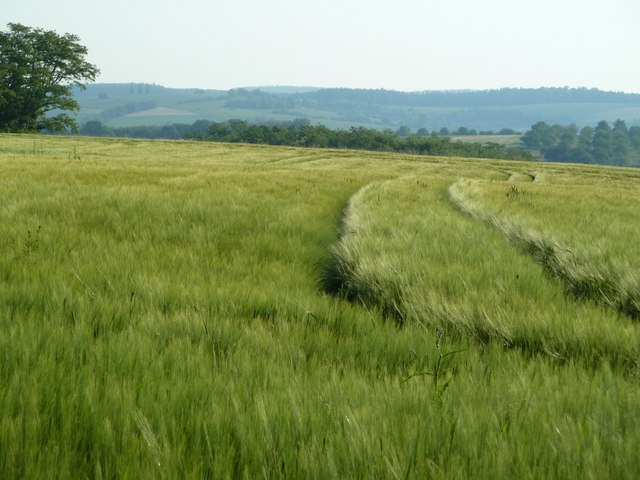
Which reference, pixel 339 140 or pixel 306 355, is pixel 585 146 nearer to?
pixel 339 140

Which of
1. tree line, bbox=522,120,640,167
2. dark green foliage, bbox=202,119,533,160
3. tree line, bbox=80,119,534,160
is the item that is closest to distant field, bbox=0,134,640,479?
tree line, bbox=80,119,534,160

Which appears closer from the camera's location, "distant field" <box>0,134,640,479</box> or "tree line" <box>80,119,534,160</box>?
"distant field" <box>0,134,640,479</box>

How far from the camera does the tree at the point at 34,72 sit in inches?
2452

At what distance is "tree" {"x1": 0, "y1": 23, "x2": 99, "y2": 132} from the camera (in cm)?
6228

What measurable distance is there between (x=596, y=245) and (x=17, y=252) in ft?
18.1

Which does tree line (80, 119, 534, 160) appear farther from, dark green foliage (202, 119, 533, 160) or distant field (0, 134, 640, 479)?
distant field (0, 134, 640, 479)

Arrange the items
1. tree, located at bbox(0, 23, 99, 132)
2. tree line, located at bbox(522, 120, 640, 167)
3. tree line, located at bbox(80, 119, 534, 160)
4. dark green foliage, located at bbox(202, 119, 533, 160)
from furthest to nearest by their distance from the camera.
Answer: tree line, located at bbox(522, 120, 640, 167), tree line, located at bbox(80, 119, 534, 160), dark green foliage, located at bbox(202, 119, 533, 160), tree, located at bbox(0, 23, 99, 132)

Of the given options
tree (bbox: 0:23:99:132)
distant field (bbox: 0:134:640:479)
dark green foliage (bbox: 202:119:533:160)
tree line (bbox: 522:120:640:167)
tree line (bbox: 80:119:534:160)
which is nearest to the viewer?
distant field (bbox: 0:134:640:479)

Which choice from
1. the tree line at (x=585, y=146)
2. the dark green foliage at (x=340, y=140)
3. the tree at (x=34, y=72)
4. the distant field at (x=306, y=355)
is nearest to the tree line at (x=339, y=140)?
the dark green foliage at (x=340, y=140)

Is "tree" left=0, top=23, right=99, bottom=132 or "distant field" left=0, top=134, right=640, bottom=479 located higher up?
"tree" left=0, top=23, right=99, bottom=132

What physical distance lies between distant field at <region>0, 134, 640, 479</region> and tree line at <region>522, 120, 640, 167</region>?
197 metres

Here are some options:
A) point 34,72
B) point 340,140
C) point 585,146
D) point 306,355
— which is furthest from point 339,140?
point 585,146

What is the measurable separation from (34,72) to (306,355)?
243 feet

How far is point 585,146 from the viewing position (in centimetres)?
18538
